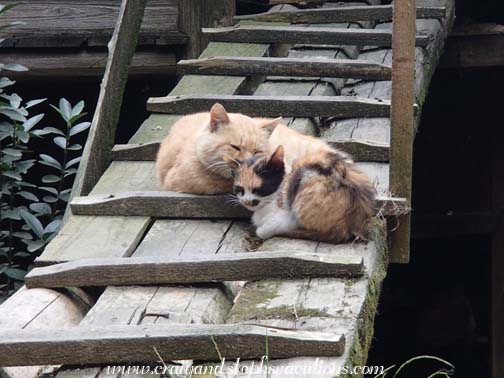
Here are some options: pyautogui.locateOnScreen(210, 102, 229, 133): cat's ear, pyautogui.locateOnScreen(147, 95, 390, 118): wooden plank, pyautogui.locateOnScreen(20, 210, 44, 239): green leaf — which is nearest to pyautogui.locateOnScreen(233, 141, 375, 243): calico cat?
pyautogui.locateOnScreen(210, 102, 229, 133): cat's ear

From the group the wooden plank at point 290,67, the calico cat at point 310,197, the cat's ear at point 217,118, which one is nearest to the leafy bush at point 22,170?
the wooden plank at point 290,67

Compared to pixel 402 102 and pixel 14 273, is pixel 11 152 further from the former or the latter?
pixel 402 102

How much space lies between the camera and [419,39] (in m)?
6.45

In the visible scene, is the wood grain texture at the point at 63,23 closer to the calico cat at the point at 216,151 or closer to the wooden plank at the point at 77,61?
the wooden plank at the point at 77,61

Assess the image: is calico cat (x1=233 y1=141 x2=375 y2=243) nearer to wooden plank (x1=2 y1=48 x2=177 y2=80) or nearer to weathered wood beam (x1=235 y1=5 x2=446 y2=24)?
weathered wood beam (x1=235 y1=5 x2=446 y2=24)

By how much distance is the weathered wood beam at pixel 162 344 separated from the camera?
11.0 ft

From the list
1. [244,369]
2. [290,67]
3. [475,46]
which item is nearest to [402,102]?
[244,369]

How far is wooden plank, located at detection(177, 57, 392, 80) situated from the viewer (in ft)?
20.6

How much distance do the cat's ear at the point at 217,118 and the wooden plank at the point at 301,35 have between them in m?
2.03

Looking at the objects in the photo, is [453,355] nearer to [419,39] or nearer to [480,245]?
[480,245]

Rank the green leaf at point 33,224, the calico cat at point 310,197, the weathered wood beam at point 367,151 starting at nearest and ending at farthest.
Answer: the calico cat at point 310,197
the weathered wood beam at point 367,151
the green leaf at point 33,224

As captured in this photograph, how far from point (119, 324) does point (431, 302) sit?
279 inches

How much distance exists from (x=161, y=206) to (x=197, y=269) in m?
0.89

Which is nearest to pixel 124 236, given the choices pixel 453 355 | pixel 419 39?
pixel 419 39
